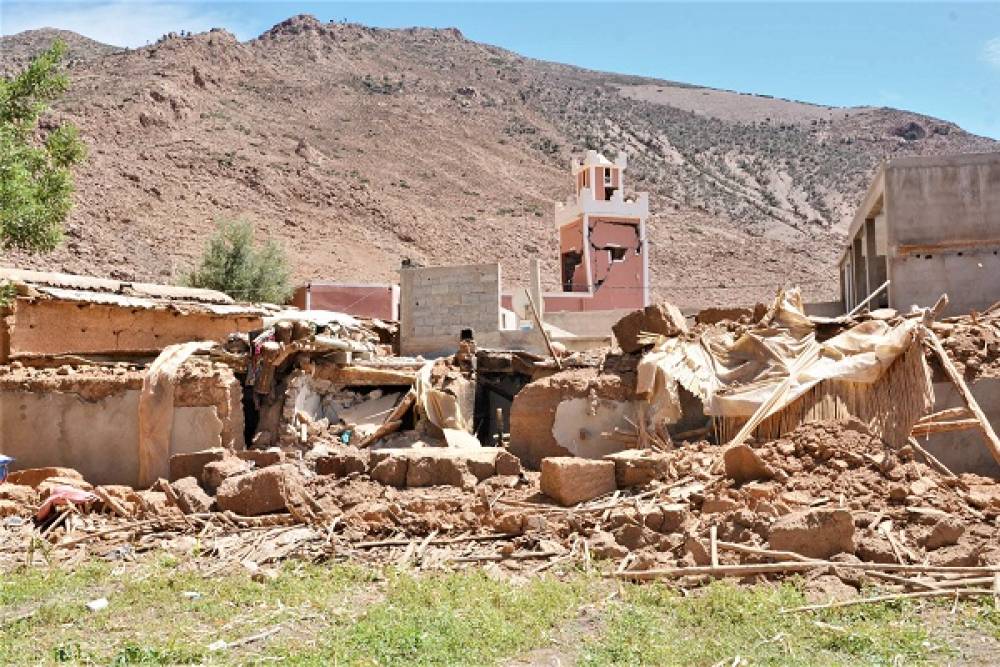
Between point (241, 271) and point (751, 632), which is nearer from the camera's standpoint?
point (751, 632)

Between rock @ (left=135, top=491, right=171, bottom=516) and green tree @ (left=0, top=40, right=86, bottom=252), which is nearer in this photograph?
rock @ (left=135, top=491, right=171, bottom=516)

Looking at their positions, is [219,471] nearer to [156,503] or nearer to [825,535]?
[156,503]

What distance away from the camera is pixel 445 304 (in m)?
17.5

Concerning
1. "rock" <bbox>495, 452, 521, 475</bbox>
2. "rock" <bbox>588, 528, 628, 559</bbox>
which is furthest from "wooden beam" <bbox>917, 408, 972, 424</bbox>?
"rock" <bbox>495, 452, 521, 475</bbox>

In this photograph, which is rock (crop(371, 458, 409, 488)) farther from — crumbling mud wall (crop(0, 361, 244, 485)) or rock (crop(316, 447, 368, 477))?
crumbling mud wall (crop(0, 361, 244, 485))

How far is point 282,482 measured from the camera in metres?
9.22

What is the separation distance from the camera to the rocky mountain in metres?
41.4

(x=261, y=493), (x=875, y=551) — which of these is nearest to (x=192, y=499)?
(x=261, y=493)

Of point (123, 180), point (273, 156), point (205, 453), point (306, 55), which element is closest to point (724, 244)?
point (273, 156)

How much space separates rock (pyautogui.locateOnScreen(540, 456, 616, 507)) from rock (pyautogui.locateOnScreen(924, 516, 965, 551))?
3.08 m

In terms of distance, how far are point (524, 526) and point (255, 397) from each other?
6.04 metres

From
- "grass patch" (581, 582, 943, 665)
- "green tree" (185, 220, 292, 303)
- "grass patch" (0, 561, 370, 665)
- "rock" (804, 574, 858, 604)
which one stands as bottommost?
"grass patch" (0, 561, 370, 665)

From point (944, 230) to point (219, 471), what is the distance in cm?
1037

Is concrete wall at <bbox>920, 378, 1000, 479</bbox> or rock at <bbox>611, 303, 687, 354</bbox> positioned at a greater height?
rock at <bbox>611, 303, 687, 354</bbox>
